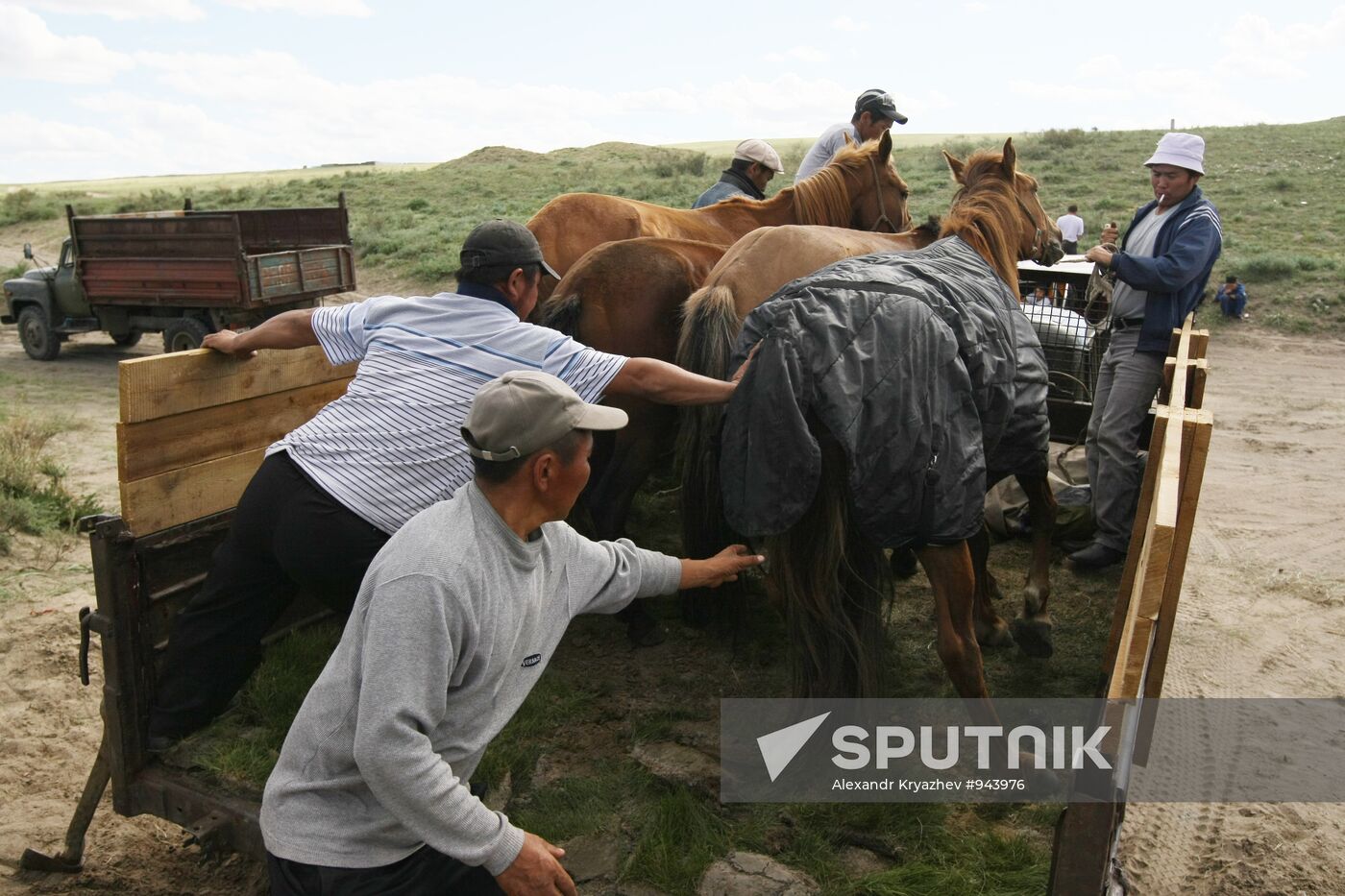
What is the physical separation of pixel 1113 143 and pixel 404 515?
37.2 metres

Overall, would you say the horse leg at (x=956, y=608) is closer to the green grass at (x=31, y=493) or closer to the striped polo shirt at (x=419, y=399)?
the striped polo shirt at (x=419, y=399)

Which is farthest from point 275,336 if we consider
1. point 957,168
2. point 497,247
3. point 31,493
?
point 31,493

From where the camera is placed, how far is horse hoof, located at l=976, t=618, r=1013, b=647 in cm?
482

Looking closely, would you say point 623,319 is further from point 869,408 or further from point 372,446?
point 372,446

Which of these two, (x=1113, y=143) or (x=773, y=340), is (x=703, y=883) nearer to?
(x=773, y=340)

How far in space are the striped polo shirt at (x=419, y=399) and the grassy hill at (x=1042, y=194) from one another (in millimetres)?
14744

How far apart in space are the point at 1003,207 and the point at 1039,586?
1883 millimetres

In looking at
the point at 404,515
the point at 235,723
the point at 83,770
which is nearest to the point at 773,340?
the point at 404,515

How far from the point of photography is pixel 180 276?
1270cm

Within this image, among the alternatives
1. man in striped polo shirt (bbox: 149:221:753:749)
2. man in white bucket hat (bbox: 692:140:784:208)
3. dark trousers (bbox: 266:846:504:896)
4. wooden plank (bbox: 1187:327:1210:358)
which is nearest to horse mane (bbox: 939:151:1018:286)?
wooden plank (bbox: 1187:327:1210:358)

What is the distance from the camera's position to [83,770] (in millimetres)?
4121

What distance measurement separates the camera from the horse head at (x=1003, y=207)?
482 centimetres

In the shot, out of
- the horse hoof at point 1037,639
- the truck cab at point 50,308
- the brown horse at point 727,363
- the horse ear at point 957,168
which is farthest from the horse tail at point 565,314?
the truck cab at point 50,308

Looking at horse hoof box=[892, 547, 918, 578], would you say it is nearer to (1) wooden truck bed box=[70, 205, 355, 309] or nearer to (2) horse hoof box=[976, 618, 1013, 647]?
(2) horse hoof box=[976, 618, 1013, 647]
